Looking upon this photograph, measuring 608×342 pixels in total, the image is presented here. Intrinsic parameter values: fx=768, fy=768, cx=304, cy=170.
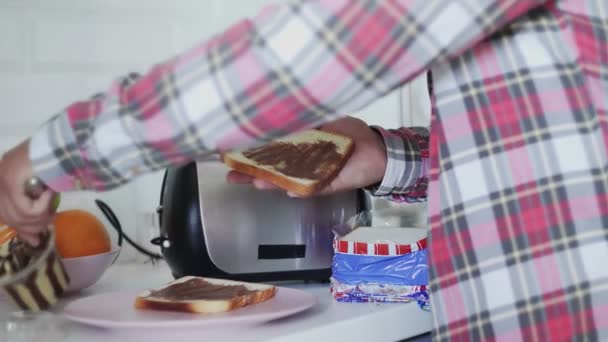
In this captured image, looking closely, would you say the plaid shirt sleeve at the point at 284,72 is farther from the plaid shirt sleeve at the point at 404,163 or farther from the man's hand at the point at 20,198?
the plaid shirt sleeve at the point at 404,163

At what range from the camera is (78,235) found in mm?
1053

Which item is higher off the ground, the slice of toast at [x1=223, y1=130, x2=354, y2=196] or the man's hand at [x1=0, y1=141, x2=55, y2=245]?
the slice of toast at [x1=223, y1=130, x2=354, y2=196]

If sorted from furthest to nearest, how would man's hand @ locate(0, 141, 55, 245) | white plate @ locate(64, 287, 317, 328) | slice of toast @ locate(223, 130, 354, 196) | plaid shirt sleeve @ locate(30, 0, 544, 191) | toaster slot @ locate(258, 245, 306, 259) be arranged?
toaster slot @ locate(258, 245, 306, 259) < slice of toast @ locate(223, 130, 354, 196) < white plate @ locate(64, 287, 317, 328) < man's hand @ locate(0, 141, 55, 245) < plaid shirt sleeve @ locate(30, 0, 544, 191)

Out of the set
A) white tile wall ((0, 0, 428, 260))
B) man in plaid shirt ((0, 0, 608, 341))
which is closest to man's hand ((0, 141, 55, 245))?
man in plaid shirt ((0, 0, 608, 341))

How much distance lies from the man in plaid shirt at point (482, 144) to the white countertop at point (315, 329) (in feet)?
0.63

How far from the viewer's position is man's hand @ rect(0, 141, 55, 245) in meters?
0.67

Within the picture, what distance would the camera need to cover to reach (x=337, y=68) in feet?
1.81

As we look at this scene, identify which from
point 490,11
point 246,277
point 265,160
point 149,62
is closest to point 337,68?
point 490,11

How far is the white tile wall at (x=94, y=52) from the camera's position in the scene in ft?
4.21

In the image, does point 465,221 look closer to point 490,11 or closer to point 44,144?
point 490,11

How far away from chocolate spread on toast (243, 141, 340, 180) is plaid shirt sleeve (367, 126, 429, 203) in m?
0.08

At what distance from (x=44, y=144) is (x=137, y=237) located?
787 millimetres

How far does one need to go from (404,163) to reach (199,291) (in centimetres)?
32

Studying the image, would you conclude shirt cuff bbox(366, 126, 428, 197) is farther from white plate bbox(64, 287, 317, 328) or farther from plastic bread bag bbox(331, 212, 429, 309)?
white plate bbox(64, 287, 317, 328)
